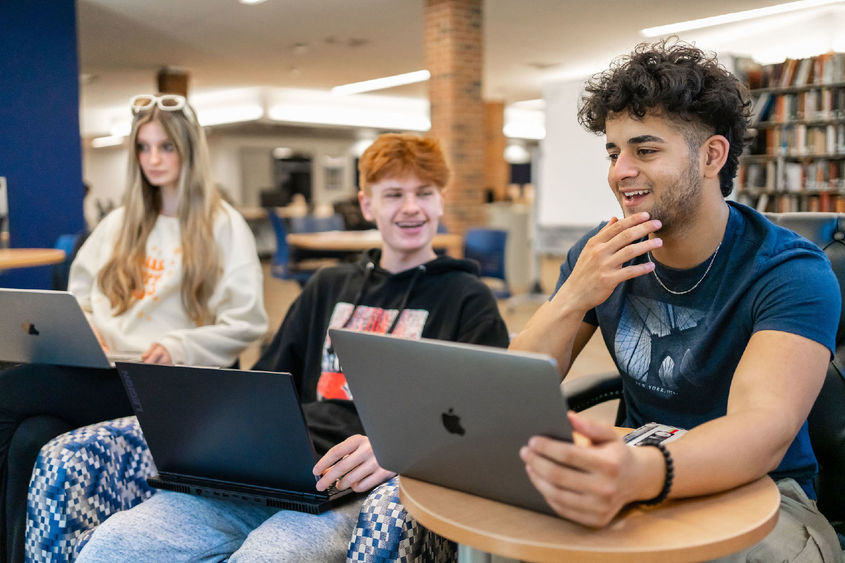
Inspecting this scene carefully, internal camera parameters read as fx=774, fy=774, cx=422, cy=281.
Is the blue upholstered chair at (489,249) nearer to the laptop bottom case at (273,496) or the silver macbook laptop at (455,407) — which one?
the laptop bottom case at (273,496)

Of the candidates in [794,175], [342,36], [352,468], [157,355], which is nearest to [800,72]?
[794,175]

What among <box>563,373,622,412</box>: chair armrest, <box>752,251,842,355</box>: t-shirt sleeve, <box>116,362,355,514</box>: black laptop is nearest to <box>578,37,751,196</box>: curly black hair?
<box>752,251,842,355</box>: t-shirt sleeve

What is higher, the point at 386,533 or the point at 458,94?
the point at 458,94

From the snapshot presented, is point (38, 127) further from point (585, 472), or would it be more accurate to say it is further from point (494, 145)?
point (494, 145)

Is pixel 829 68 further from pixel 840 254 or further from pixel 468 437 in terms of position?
pixel 468 437

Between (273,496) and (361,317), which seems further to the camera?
(361,317)

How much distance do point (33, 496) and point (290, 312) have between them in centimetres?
73

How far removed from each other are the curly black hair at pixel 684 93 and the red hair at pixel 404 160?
0.56m

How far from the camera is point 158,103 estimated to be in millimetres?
2271

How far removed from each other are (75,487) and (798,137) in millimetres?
7409

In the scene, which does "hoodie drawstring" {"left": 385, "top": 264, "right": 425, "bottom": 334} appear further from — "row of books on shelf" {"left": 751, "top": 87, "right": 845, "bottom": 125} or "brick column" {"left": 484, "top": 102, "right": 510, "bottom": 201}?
"brick column" {"left": 484, "top": 102, "right": 510, "bottom": 201}

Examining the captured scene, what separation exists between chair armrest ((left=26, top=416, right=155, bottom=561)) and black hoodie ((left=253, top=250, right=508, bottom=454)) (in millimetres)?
412

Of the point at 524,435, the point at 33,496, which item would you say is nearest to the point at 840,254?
the point at 524,435

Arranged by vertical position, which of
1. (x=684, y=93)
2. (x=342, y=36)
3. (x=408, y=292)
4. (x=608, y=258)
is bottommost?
(x=408, y=292)
